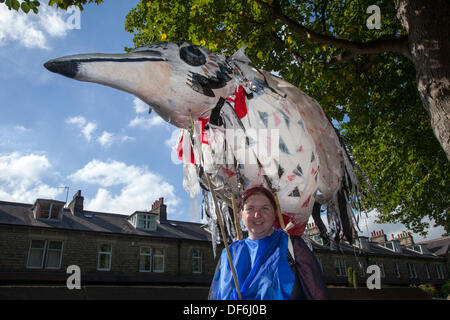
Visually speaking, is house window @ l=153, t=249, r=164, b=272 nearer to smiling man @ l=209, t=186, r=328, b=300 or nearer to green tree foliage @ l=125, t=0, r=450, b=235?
green tree foliage @ l=125, t=0, r=450, b=235

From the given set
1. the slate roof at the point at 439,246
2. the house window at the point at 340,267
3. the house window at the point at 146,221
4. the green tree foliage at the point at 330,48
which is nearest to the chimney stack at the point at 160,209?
the house window at the point at 146,221

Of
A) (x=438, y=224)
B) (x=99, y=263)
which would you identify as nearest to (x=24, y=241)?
(x=99, y=263)

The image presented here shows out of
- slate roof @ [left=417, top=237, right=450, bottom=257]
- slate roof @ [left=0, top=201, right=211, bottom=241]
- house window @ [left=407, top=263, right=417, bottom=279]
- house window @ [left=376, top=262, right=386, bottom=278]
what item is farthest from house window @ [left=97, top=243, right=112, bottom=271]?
slate roof @ [left=417, top=237, right=450, bottom=257]

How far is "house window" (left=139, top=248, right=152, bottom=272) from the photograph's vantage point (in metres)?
18.5

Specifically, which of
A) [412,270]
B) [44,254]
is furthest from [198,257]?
[412,270]

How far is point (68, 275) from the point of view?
53.8ft

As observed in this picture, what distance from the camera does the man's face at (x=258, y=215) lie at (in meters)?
1.91

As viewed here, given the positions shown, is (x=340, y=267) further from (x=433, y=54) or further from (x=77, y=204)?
(x=433, y=54)

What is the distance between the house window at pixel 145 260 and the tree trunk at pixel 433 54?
59.0ft

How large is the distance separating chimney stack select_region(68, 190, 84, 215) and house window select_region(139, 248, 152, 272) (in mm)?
4977

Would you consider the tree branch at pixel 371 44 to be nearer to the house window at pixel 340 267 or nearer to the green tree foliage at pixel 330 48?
the green tree foliage at pixel 330 48

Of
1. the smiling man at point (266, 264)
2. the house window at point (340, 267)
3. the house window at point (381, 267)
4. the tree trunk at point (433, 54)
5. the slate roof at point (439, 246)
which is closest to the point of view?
the smiling man at point (266, 264)

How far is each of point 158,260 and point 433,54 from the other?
1853 centimetres
